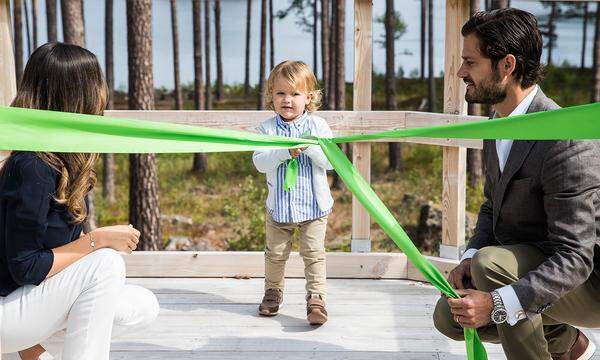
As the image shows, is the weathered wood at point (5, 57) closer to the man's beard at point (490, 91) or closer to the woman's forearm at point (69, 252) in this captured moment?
the woman's forearm at point (69, 252)

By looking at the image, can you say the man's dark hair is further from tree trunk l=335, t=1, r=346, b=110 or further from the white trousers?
tree trunk l=335, t=1, r=346, b=110

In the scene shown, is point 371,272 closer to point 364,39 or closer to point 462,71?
point 364,39

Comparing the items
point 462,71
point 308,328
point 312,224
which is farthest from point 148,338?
point 462,71

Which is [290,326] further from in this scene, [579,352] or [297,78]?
[579,352]

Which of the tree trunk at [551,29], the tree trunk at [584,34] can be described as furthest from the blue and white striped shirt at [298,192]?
the tree trunk at [584,34]

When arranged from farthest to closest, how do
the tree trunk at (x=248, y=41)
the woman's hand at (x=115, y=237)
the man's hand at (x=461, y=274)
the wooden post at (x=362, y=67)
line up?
1. the tree trunk at (x=248, y=41)
2. the wooden post at (x=362, y=67)
3. the man's hand at (x=461, y=274)
4. the woman's hand at (x=115, y=237)

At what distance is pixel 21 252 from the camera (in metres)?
2.25

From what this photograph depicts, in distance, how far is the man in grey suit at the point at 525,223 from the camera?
7.44 ft

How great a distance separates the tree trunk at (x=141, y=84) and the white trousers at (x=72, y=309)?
645 centimetres

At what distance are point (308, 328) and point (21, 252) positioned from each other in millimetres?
1664

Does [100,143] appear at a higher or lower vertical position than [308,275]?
higher

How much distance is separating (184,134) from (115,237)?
16.7 inches

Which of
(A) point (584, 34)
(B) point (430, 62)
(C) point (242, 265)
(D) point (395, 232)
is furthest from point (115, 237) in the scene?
(A) point (584, 34)

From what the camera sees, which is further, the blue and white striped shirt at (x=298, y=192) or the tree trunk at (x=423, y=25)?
the tree trunk at (x=423, y=25)
